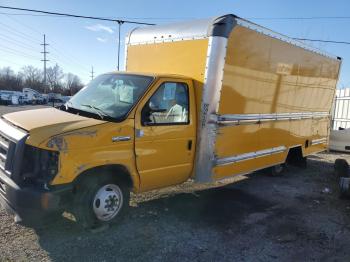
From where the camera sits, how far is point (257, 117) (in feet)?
23.7

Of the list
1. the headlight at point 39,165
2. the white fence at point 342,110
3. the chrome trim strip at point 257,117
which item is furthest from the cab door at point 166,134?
the white fence at point 342,110

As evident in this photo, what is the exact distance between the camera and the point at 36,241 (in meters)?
4.76

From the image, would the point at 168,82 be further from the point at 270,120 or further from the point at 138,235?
the point at 270,120

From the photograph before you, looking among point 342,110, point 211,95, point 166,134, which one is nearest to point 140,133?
point 166,134

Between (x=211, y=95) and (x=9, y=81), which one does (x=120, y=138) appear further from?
(x=9, y=81)

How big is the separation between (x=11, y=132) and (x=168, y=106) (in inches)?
86.7

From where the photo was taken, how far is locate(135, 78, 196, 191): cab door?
526cm

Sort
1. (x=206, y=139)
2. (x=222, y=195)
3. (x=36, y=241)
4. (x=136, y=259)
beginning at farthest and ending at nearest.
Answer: (x=222, y=195) → (x=206, y=139) → (x=36, y=241) → (x=136, y=259)

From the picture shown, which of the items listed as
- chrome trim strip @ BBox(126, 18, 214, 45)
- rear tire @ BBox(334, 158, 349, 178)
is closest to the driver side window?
chrome trim strip @ BBox(126, 18, 214, 45)

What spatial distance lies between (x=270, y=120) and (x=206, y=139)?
7.63 ft

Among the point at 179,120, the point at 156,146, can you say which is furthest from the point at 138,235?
the point at 179,120

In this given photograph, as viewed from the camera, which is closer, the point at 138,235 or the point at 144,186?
the point at 138,235

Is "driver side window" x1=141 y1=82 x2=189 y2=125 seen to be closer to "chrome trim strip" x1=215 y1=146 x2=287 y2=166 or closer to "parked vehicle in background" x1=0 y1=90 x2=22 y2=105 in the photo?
"chrome trim strip" x1=215 y1=146 x2=287 y2=166

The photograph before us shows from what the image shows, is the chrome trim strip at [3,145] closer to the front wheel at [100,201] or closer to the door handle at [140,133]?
the front wheel at [100,201]
